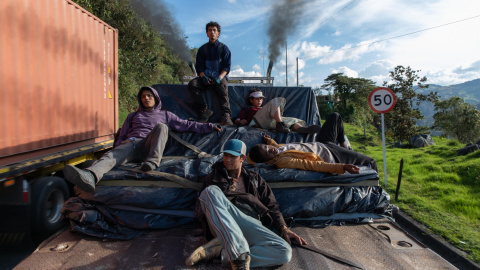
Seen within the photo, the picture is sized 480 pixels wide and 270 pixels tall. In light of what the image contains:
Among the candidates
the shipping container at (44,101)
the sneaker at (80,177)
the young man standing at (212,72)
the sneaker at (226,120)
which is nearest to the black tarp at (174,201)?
Result: the sneaker at (80,177)

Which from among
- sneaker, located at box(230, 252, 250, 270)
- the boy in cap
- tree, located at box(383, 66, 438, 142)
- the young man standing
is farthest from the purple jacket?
tree, located at box(383, 66, 438, 142)

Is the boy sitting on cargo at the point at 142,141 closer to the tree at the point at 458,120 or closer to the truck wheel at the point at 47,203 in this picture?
the truck wheel at the point at 47,203

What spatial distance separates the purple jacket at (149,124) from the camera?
481 cm

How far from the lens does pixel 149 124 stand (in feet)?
16.0

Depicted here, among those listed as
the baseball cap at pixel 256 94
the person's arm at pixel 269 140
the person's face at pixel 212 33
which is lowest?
the person's arm at pixel 269 140

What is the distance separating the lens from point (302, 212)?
368cm

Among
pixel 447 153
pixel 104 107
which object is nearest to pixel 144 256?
pixel 104 107

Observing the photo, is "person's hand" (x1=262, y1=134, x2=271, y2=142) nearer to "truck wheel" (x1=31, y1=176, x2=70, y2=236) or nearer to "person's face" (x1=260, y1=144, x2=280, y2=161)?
"person's face" (x1=260, y1=144, x2=280, y2=161)

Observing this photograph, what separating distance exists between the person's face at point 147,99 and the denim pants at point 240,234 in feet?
8.58

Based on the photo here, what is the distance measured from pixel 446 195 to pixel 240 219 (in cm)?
501

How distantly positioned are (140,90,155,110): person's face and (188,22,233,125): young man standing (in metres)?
1.15

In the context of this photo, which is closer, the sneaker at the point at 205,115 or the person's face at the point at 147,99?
the person's face at the point at 147,99

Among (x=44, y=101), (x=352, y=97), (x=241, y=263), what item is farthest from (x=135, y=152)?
(x=352, y=97)

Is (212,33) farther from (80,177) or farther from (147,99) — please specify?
(80,177)
